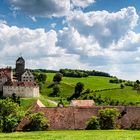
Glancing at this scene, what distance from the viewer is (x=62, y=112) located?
8944 cm

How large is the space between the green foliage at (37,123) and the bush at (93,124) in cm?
744

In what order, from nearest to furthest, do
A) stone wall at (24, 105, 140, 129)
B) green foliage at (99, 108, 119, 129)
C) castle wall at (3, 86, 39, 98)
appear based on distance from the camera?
green foliage at (99, 108, 119, 129) < stone wall at (24, 105, 140, 129) < castle wall at (3, 86, 39, 98)

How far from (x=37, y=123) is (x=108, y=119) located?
41.1 feet

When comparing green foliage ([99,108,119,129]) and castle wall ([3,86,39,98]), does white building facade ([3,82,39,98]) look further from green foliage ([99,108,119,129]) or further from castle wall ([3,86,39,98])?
green foliage ([99,108,119,129])

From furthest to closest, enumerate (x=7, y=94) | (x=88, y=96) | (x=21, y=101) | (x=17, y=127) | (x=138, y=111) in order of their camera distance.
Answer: (x=88, y=96) → (x=7, y=94) → (x=21, y=101) → (x=138, y=111) → (x=17, y=127)

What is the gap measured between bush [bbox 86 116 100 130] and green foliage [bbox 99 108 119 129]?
0.89m

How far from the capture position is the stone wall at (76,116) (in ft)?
284

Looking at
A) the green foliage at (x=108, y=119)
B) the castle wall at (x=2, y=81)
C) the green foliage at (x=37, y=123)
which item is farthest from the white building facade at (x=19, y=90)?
the green foliage at (x=108, y=119)

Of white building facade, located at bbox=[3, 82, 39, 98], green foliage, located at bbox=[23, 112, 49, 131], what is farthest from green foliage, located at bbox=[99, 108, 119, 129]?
white building facade, located at bbox=[3, 82, 39, 98]

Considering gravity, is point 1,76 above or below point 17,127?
above

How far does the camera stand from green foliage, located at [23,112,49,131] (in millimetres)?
83875

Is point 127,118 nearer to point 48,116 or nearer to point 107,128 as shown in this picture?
point 107,128

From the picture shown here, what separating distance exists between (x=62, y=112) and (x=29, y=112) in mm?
6120

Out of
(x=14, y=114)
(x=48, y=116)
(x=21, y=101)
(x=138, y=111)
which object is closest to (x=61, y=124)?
(x=48, y=116)
